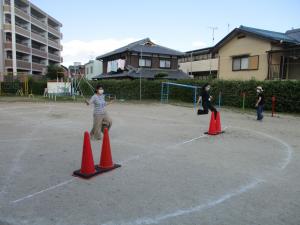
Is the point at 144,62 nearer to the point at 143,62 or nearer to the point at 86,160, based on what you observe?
the point at 143,62

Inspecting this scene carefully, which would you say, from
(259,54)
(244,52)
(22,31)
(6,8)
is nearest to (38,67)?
(22,31)

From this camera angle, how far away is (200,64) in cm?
3809

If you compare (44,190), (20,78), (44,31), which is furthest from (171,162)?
(44,31)

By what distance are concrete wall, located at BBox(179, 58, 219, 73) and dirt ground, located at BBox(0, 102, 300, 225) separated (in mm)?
28433

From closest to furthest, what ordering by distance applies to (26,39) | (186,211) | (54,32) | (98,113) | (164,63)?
(186,211), (98,113), (164,63), (26,39), (54,32)

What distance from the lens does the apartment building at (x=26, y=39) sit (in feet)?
137

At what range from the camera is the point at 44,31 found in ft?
177

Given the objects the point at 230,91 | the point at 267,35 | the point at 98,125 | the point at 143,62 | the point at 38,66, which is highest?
the point at 267,35

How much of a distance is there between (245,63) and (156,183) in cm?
2285

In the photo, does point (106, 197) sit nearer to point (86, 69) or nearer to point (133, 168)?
point (133, 168)

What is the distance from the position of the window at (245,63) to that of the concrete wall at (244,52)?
0.90 feet

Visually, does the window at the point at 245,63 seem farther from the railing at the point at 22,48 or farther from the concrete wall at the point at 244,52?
the railing at the point at 22,48

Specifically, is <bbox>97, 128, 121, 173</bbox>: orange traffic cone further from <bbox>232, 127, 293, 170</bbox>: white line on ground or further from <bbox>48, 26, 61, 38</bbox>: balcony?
<bbox>48, 26, 61, 38</bbox>: balcony

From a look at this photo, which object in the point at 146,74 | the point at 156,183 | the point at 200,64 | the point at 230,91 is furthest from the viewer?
the point at 200,64
